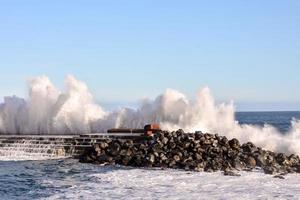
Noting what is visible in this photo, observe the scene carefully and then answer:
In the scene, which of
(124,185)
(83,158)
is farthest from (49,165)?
(124,185)

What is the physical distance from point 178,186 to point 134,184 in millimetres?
1431

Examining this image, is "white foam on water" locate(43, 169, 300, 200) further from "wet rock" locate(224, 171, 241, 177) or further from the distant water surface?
the distant water surface

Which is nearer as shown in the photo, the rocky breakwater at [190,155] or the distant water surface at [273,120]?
the rocky breakwater at [190,155]

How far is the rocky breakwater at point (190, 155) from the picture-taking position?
21.6m

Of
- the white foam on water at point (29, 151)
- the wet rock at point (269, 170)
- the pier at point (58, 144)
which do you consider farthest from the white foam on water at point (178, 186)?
the white foam on water at point (29, 151)

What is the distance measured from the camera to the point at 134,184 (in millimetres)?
18250

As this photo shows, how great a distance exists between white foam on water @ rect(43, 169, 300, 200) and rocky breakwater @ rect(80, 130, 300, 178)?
1209 mm

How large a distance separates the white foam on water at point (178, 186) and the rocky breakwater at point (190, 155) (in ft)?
3.97

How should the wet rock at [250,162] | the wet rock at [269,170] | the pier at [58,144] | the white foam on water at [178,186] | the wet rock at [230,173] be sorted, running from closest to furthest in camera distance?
the white foam on water at [178,186]
the wet rock at [230,173]
the wet rock at [269,170]
the wet rock at [250,162]
the pier at [58,144]

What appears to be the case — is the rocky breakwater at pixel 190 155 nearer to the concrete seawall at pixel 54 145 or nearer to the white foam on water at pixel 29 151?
the concrete seawall at pixel 54 145

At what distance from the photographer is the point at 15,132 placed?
36094mm

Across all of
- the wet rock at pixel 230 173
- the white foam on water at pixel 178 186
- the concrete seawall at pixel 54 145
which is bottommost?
the white foam on water at pixel 178 186

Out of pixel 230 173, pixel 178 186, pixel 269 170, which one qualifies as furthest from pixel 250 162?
pixel 178 186

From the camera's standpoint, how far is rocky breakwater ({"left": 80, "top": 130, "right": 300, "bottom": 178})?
21625 millimetres
